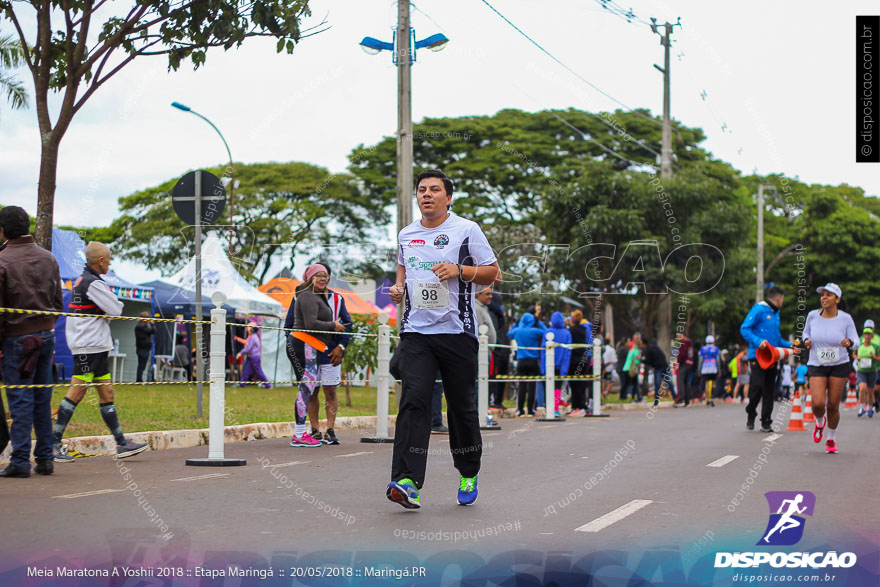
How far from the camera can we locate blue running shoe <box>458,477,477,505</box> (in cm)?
645

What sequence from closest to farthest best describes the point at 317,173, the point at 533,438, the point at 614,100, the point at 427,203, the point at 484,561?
the point at 484,561 → the point at 427,203 → the point at 533,438 → the point at 614,100 → the point at 317,173

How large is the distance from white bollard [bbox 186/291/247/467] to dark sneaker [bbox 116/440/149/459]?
1.89 feet

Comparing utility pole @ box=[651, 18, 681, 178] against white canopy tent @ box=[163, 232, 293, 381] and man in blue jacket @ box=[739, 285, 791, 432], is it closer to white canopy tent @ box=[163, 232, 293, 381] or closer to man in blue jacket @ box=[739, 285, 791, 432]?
white canopy tent @ box=[163, 232, 293, 381]

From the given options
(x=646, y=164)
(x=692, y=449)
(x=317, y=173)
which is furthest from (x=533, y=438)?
(x=317, y=173)

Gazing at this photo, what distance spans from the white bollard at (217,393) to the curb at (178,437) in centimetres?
138

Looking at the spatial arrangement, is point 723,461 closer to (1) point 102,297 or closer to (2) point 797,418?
(1) point 102,297

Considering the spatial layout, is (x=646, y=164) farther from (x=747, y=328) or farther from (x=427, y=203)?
(x=427, y=203)

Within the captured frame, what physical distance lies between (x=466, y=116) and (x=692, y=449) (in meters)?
33.8

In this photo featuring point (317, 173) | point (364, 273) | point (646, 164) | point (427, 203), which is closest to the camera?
point (427, 203)

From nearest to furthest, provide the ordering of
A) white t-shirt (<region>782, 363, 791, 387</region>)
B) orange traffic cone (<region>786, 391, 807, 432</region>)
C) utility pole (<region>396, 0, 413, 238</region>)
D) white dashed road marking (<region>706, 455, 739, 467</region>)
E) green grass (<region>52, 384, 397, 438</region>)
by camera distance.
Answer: white dashed road marking (<region>706, 455, 739, 467</region>) < green grass (<region>52, 384, 397, 438</region>) < orange traffic cone (<region>786, 391, 807, 432</region>) < utility pole (<region>396, 0, 413, 238</region>) < white t-shirt (<region>782, 363, 791, 387</region>)

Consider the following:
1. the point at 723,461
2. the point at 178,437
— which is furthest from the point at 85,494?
the point at 723,461

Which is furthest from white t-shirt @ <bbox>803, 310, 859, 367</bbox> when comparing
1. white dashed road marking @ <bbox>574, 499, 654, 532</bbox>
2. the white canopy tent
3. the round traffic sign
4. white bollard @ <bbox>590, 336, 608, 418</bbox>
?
the white canopy tent

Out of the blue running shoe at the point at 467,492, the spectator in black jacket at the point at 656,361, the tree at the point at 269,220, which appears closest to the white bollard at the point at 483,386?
the blue running shoe at the point at 467,492

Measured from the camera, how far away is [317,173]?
47.1m
